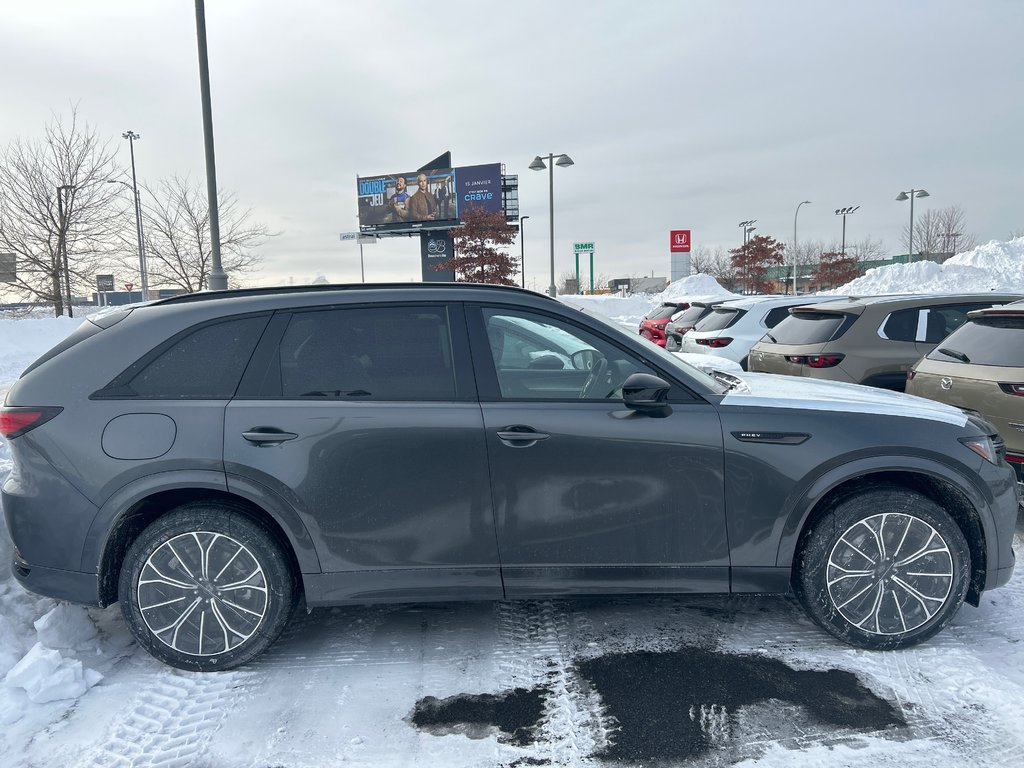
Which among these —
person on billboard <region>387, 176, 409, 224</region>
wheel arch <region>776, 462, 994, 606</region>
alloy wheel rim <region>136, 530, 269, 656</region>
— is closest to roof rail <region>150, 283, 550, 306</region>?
alloy wheel rim <region>136, 530, 269, 656</region>

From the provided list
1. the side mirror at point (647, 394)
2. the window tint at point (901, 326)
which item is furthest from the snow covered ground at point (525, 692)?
the window tint at point (901, 326)

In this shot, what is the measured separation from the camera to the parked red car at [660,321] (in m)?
14.5

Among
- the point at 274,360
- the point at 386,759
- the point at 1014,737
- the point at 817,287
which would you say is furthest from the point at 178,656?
the point at 817,287

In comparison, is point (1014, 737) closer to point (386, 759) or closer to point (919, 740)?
point (919, 740)

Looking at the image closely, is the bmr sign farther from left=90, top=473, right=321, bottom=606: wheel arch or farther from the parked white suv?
left=90, top=473, right=321, bottom=606: wheel arch

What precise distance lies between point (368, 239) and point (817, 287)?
3817 centimetres

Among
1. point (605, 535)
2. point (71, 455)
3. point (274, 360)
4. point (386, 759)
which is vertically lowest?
point (386, 759)

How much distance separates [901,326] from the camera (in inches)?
287

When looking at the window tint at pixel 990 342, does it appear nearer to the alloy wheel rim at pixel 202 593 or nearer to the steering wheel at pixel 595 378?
the steering wheel at pixel 595 378

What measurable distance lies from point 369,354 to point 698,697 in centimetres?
216

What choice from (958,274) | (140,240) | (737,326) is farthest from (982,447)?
(958,274)

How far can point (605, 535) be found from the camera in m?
3.24

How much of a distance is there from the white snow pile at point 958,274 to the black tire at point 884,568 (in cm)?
3399

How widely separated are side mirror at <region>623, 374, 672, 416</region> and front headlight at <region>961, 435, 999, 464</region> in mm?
1460
